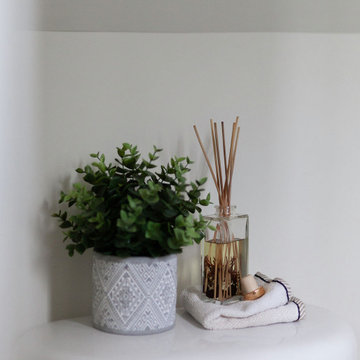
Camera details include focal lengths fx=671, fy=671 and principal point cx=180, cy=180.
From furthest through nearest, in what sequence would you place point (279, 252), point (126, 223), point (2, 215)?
1. point (279, 252)
2. point (2, 215)
3. point (126, 223)

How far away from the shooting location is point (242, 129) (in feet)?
4.98

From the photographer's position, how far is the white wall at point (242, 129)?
55.3 inches

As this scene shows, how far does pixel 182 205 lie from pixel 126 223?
163 mm

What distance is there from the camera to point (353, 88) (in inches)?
62.6

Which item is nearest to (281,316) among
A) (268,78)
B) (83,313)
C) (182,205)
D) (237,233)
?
(237,233)

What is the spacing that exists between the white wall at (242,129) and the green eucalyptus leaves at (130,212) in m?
0.09

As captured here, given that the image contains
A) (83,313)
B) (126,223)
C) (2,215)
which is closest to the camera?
(126,223)

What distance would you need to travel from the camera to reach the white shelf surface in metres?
1.20

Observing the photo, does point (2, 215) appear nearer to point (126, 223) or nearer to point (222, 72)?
point (126, 223)

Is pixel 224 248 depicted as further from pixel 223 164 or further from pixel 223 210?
pixel 223 164

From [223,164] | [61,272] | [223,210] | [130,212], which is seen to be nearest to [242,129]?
[223,164]

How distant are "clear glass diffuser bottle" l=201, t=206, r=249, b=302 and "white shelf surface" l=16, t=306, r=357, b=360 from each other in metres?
0.09

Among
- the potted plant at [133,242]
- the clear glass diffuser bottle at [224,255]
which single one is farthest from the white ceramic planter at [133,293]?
the clear glass diffuser bottle at [224,255]

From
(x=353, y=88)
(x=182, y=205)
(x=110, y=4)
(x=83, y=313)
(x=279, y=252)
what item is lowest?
(x=83, y=313)
